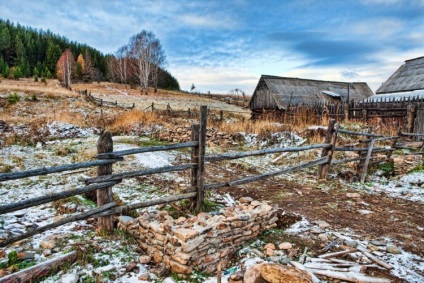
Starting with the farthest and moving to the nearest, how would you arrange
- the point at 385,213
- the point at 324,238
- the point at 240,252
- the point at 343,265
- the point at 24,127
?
1. the point at 24,127
2. the point at 385,213
3. the point at 324,238
4. the point at 240,252
5. the point at 343,265

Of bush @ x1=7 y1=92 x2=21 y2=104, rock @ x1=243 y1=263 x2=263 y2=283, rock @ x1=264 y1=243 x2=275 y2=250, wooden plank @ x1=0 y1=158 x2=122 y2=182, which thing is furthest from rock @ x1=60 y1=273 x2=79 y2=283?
bush @ x1=7 y1=92 x2=21 y2=104

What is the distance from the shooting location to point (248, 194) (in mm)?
6035

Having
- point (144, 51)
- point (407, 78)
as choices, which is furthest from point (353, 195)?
point (144, 51)

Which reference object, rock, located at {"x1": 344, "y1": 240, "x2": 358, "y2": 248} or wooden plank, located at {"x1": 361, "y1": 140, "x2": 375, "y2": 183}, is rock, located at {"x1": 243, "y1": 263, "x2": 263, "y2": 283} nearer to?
rock, located at {"x1": 344, "y1": 240, "x2": 358, "y2": 248}

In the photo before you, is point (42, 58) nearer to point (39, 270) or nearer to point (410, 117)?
point (410, 117)

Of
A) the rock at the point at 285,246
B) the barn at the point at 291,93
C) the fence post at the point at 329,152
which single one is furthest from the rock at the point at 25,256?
the barn at the point at 291,93

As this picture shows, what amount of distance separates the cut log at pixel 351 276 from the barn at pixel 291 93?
1941 cm

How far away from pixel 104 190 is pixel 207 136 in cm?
883

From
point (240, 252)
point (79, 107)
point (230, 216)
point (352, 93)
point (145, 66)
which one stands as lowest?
point (240, 252)

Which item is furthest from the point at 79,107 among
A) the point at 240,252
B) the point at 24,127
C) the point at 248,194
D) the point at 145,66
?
the point at 240,252

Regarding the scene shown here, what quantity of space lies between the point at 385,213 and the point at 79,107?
89.7ft

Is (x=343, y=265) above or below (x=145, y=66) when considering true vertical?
below

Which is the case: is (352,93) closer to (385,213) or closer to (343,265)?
(385,213)

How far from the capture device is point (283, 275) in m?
2.82
